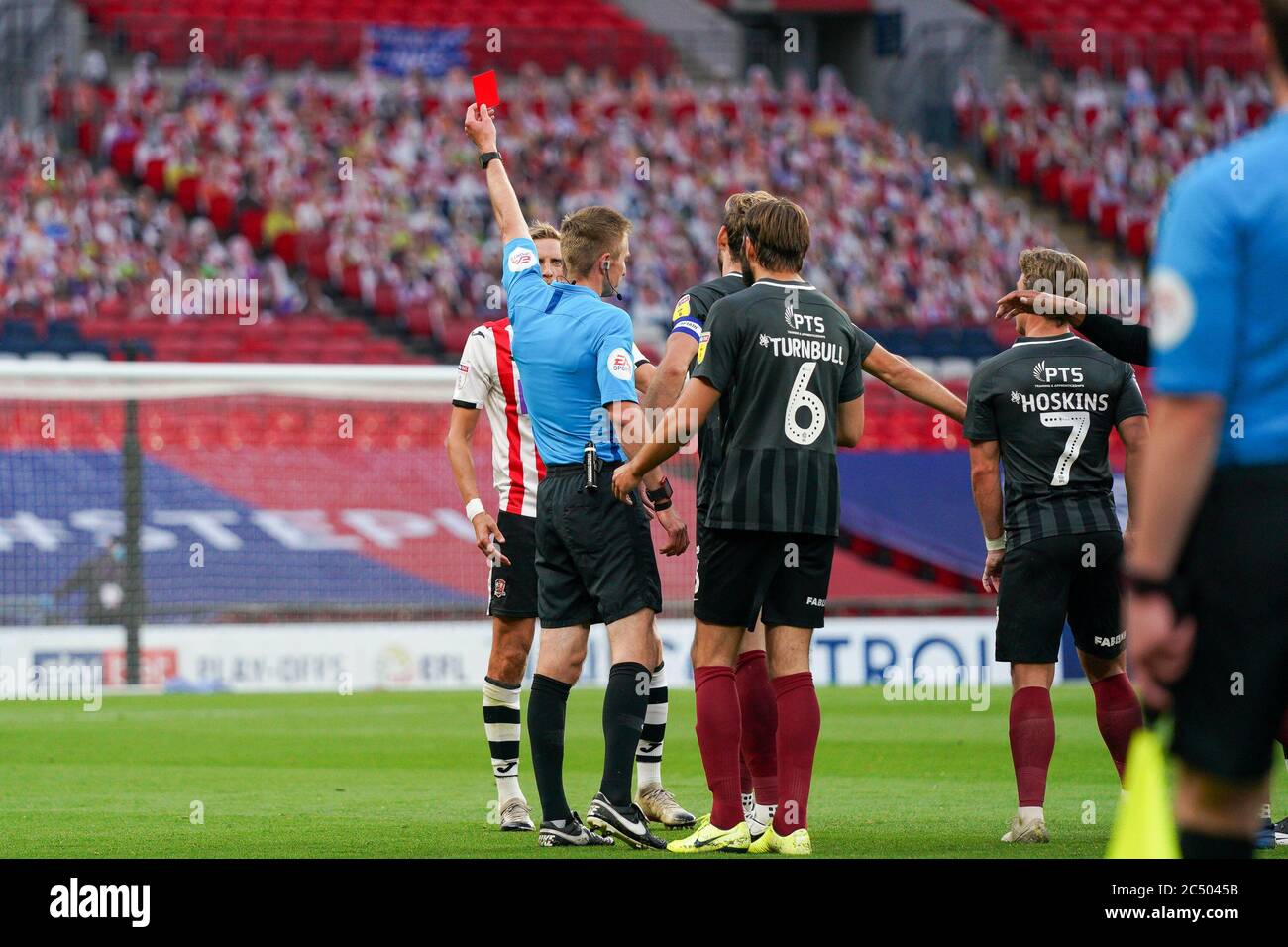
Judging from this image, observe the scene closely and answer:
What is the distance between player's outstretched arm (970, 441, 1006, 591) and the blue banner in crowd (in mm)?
21646

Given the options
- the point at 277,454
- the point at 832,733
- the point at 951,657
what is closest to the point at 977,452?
the point at 832,733

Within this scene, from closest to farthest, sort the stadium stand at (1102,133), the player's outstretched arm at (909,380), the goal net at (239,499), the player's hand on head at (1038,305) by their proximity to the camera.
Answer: the player's hand on head at (1038,305)
the player's outstretched arm at (909,380)
the goal net at (239,499)
the stadium stand at (1102,133)

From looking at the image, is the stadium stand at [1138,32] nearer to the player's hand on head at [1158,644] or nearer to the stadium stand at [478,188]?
the stadium stand at [478,188]

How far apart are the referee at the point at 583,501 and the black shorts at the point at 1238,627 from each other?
11.0 ft

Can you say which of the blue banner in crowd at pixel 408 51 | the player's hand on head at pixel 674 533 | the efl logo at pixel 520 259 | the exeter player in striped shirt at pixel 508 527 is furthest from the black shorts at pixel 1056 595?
the blue banner in crowd at pixel 408 51

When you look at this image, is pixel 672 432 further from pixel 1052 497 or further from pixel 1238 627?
pixel 1238 627

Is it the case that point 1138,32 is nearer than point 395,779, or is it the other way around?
point 395,779

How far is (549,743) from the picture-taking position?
6.58 metres

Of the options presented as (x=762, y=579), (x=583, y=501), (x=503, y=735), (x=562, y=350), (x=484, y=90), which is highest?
(x=484, y=90)

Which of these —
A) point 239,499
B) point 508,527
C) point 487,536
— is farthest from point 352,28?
point 487,536

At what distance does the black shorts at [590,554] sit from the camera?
648cm

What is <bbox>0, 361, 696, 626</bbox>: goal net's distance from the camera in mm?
16703

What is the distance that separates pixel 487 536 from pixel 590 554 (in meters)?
0.68
